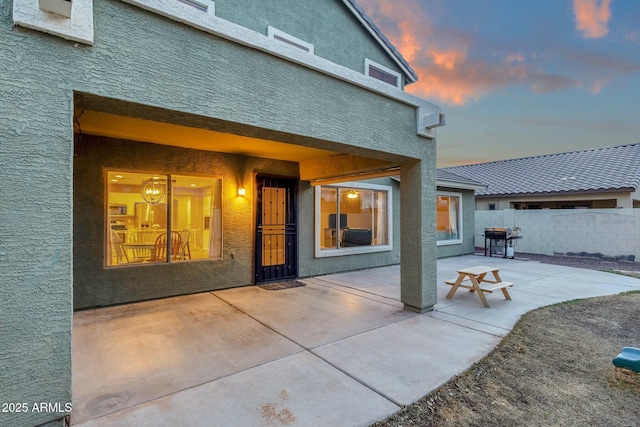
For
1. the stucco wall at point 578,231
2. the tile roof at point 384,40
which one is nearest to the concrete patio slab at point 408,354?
the tile roof at point 384,40

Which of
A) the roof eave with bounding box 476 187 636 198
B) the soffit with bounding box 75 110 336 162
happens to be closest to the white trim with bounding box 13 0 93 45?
the soffit with bounding box 75 110 336 162

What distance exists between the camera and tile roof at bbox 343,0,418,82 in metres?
8.21

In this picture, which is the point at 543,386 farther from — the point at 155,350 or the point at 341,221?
the point at 341,221

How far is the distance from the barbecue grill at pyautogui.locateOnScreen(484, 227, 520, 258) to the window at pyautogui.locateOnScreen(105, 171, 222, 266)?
10.7m

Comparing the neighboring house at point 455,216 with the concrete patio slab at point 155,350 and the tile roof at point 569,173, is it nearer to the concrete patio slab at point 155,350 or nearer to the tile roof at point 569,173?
the tile roof at point 569,173

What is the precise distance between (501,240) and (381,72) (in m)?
8.62

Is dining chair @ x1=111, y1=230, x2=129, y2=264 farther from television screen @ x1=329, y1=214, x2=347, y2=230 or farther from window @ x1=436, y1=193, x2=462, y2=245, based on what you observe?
window @ x1=436, y1=193, x2=462, y2=245

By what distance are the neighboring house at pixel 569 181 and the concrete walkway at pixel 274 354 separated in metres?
8.77

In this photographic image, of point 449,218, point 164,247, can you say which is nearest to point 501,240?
point 449,218

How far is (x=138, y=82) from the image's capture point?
2.43 meters

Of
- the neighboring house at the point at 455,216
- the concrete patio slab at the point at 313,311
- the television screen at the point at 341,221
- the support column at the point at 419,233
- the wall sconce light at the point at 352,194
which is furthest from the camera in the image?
the neighboring house at the point at 455,216

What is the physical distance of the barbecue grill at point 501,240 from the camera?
11977 mm

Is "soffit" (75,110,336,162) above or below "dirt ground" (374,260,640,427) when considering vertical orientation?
above

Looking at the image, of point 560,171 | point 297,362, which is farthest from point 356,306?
point 560,171
